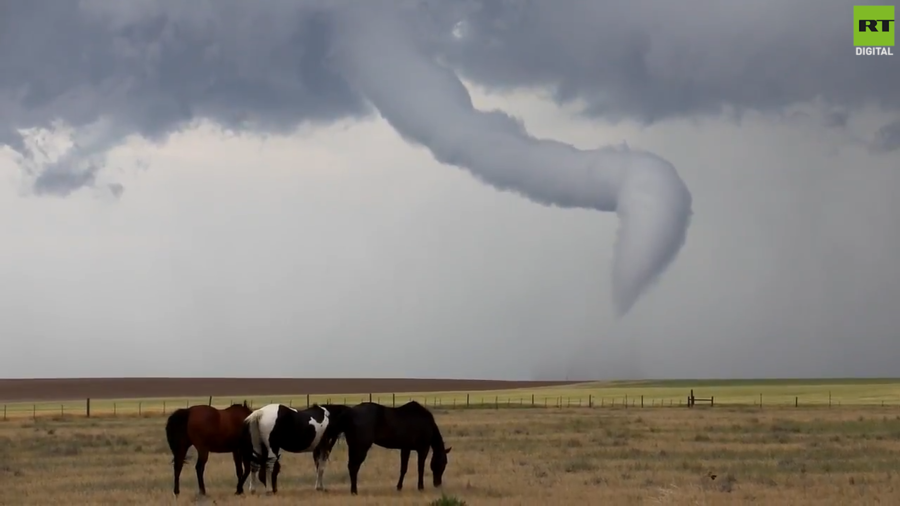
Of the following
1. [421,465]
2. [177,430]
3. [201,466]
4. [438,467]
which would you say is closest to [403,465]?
[421,465]

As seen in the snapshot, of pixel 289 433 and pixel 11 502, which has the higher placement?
pixel 289 433

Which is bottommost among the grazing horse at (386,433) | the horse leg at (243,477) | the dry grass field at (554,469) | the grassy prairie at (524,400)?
the grassy prairie at (524,400)

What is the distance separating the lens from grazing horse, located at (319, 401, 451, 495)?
64.3 ft

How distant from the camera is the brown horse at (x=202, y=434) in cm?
1933

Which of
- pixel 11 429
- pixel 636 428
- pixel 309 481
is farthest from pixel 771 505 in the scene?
pixel 11 429

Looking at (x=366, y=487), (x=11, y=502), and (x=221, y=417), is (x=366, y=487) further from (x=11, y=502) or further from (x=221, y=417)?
(x=11, y=502)

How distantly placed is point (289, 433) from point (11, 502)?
5392mm

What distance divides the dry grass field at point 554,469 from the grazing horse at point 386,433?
0.57m

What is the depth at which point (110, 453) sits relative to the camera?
1224 inches

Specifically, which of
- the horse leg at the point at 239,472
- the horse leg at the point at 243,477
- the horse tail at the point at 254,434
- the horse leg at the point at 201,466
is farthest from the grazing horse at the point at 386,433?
the horse leg at the point at 201,466

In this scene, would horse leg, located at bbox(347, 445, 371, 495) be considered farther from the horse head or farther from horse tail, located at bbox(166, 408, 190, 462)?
horse tail, located at bbox(166, 408, 190, 462)

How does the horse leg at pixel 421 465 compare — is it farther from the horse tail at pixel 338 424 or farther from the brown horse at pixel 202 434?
the brown horse at pixel 202 434

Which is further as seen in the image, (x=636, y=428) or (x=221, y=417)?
(x=636, y=428)

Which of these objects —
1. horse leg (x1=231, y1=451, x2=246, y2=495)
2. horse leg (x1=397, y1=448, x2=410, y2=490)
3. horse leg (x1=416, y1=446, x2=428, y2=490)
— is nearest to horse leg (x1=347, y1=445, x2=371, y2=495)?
horse leg (x1=397, y1=448, x2=410, y2=490)
